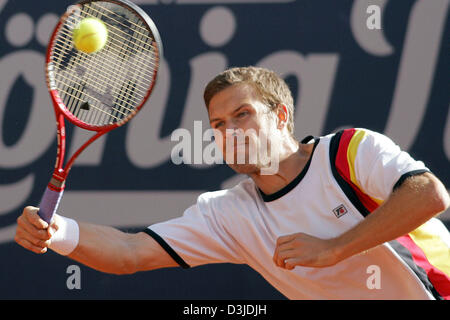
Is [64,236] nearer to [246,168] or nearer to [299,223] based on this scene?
[246,168]

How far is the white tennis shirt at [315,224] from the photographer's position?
7.80 ft

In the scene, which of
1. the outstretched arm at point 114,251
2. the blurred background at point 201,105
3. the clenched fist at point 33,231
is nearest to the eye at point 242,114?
the outstretched arm at point 114,251

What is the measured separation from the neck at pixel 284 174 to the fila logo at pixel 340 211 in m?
0.21

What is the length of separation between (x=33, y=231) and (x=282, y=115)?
106cm

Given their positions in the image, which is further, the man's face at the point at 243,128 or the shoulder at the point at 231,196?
the shoulder at the point at 231,196

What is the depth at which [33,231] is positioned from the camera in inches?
85.2

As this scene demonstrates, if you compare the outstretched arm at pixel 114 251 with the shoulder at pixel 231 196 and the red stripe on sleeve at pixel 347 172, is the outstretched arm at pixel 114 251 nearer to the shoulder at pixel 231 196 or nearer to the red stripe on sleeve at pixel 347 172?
the shoulder at pixel 231 196

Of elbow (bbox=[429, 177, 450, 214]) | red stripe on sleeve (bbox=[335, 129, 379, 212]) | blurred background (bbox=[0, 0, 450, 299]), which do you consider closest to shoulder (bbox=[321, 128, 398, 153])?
red stripe on sleeve (bbox=[335, 129, 379, 212])

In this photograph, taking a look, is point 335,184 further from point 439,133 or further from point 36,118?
point 36,118

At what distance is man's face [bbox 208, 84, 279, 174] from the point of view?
8.32 feet

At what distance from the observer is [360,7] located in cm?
362

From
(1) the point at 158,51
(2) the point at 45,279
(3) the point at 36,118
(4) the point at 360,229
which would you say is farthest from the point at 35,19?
(4) the point at 360,229

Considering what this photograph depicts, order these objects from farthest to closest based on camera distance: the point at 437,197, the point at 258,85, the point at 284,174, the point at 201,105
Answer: the point at 201,105 → the point at 258,85 → the point at 284,174 → the point at 437,197

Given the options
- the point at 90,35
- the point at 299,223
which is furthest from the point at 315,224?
the point at 90,35
